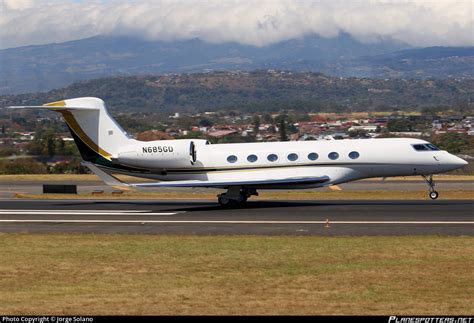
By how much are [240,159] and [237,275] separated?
55.0 ft

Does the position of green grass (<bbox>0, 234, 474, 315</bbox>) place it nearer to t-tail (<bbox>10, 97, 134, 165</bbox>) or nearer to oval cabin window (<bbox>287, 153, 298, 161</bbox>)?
oval cabin window (<bbox>287, 153, 298, 161</bbox>)

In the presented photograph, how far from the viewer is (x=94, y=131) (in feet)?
113

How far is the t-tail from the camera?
113ft

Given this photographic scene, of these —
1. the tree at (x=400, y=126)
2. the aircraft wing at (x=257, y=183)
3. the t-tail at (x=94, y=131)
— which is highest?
the t-tail at (x=94, y=131)

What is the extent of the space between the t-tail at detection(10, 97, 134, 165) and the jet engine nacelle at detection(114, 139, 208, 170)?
728mm

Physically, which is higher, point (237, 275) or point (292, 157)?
point (292, 157)

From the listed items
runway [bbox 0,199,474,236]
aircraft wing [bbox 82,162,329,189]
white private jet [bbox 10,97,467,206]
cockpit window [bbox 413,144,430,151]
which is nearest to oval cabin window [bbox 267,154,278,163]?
white private jet [bbox 10,97,467,206]

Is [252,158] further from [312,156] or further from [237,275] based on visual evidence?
[237,275]

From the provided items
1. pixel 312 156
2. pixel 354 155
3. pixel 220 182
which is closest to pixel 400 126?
pixel 354 155

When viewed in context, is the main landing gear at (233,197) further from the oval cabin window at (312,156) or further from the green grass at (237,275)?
the green grass at (237,275)

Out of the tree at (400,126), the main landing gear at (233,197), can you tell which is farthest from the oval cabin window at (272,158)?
the tree at (400,126)

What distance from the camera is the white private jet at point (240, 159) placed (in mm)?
32938

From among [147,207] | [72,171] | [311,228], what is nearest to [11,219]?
[147,207]

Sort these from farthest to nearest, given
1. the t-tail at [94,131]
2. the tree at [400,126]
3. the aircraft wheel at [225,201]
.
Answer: the tree at [400,126], the t-tail at [94,131], the aircraft wheel at [225,201]
